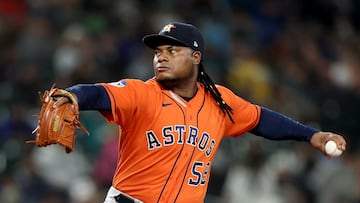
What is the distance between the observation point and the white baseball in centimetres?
571

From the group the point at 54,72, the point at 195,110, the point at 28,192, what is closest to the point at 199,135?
the point at 195,110

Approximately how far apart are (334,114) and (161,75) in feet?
18.0

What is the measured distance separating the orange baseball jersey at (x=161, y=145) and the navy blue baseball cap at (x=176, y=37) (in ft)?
0.83

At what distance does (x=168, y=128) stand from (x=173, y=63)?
393 mm

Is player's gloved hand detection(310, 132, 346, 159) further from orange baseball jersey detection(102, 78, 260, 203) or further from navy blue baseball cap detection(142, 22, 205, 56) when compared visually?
navy blue baseball cap detection(142, 22, 205, 56)

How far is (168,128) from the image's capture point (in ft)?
17.9

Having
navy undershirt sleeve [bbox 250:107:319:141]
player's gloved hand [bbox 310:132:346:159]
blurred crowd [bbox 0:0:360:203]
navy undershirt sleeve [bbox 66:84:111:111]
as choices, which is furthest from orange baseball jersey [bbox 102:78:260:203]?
blurred crowd [bbox 0:0:360:203]

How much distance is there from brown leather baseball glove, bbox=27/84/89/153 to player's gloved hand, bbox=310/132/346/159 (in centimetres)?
168

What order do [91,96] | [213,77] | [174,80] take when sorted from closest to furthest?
[91,96]
[174,80]
[213,77]

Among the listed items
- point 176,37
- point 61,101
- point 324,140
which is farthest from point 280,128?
point 61,101

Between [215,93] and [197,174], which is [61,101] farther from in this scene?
[215,93]

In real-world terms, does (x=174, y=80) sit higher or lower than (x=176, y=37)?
lower

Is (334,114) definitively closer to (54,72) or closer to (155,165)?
(54,72)

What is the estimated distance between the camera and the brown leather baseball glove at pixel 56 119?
4902mm
